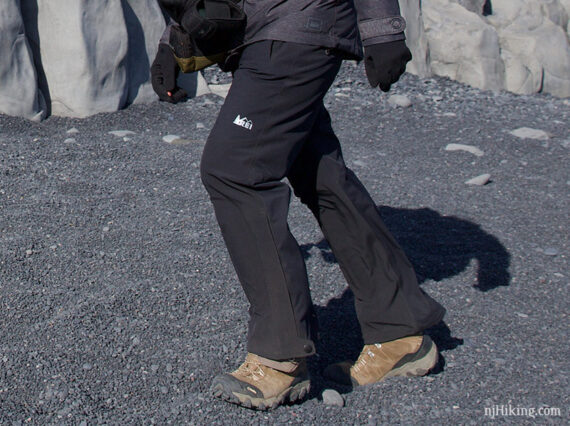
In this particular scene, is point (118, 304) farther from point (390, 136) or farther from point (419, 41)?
point (419, 41)

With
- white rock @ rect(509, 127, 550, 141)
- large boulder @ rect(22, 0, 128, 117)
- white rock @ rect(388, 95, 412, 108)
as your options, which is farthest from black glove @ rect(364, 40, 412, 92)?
white rock @ rect(388, 95, 412, 108)

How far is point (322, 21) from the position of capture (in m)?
2.58

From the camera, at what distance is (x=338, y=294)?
360 cm

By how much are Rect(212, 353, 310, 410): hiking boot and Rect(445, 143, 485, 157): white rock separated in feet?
12.1

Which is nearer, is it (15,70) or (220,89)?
(15,70)

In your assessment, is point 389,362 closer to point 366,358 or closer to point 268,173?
point 366,358

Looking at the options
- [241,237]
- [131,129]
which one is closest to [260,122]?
[241,237]

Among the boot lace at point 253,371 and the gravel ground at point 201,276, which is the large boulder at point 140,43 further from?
the boot lace at point 253,371

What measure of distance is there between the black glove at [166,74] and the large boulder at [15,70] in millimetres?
3355

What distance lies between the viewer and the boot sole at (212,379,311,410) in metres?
2.63

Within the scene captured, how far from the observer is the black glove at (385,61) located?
2.59 meters

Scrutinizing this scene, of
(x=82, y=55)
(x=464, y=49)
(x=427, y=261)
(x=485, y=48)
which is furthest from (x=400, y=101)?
(x=427, y=261)

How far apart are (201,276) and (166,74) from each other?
1.13 metres

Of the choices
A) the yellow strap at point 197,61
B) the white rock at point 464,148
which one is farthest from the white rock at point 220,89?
the yellow strap at point 197,61
